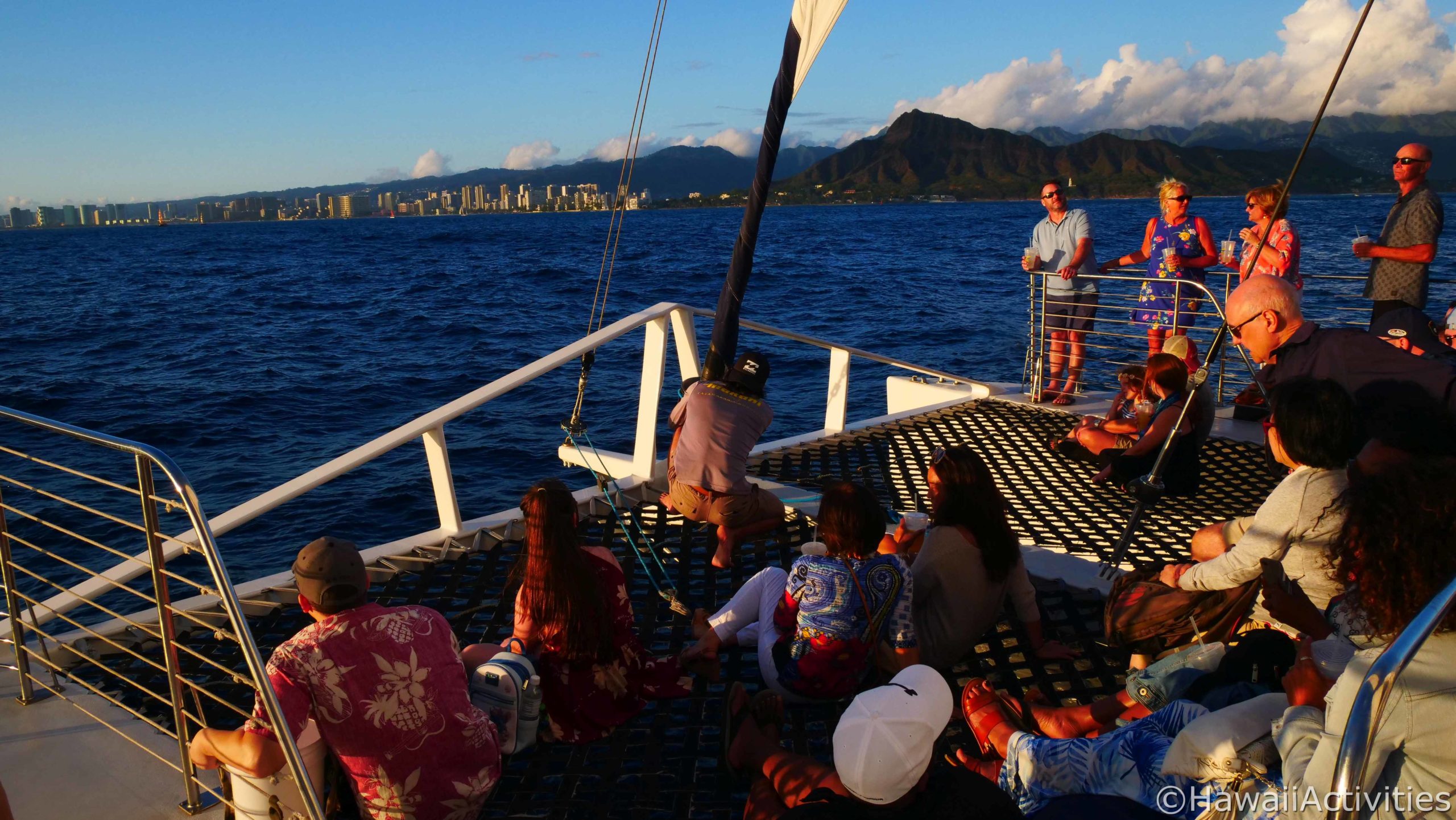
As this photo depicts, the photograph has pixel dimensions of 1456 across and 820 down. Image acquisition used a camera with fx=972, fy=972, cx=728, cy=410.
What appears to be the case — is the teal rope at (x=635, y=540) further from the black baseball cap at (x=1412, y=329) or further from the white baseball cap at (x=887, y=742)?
the black baseball cap at (x=1412, y=329)

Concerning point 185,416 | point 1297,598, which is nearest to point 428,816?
point 1297,598

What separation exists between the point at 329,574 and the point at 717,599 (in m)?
2.18

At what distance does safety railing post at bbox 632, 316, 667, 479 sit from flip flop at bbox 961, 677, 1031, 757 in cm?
264

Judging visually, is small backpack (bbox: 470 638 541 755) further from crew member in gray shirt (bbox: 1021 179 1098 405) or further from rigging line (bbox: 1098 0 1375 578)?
crew member in gray shirt (bbox: 1021 179 1098 405)

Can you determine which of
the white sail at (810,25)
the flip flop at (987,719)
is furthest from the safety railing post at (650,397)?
the flip flop at (987,719)

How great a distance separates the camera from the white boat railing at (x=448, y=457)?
13.0ft

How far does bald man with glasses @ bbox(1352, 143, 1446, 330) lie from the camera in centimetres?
616

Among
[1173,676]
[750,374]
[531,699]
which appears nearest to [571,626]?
[531,699]

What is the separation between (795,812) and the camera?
2.34 meters

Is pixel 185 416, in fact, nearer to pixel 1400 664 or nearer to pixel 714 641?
pixel 714 641

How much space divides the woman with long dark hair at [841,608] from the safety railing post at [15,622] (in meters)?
2.74

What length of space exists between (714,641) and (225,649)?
2156mm

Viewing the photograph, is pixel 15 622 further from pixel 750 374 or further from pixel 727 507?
pixel 750 374

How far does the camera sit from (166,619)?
289 centimetres
